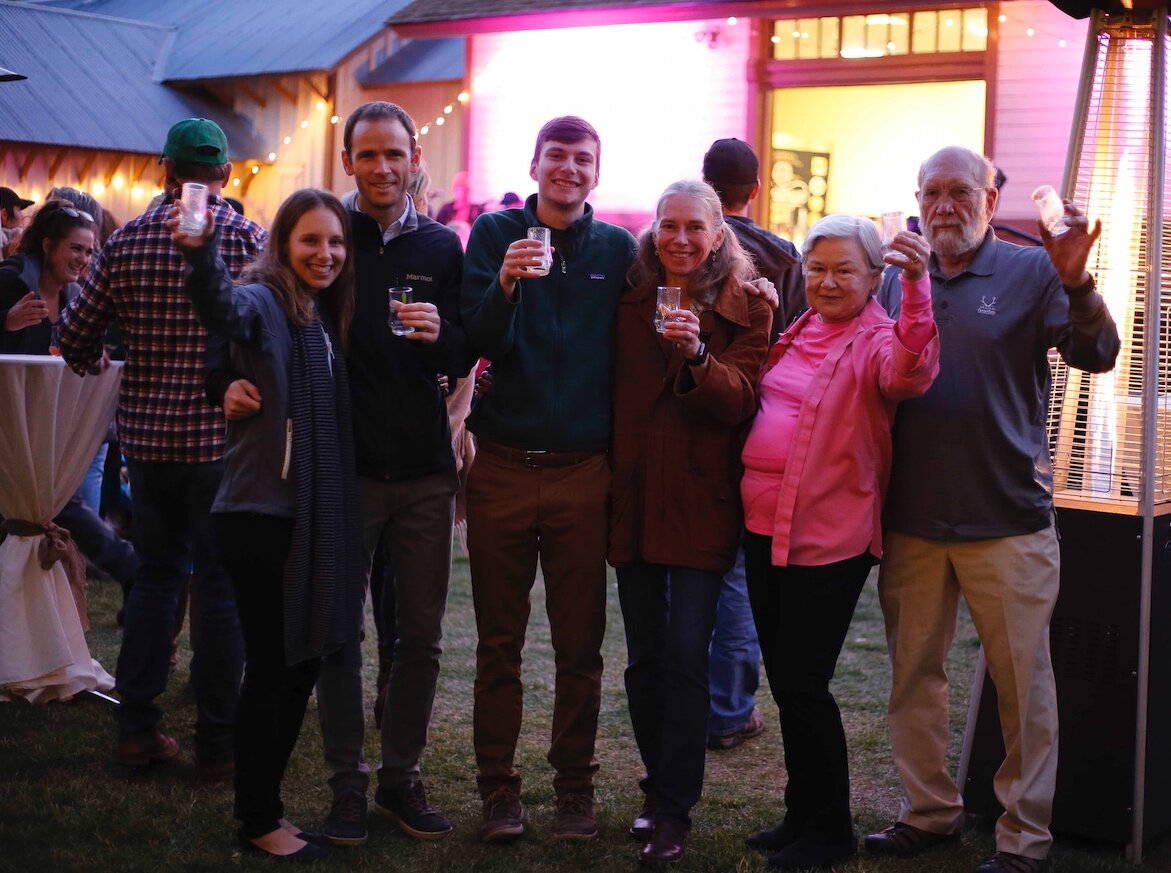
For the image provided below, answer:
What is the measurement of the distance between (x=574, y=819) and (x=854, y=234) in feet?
6.25

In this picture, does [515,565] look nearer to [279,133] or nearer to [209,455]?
[209,455]

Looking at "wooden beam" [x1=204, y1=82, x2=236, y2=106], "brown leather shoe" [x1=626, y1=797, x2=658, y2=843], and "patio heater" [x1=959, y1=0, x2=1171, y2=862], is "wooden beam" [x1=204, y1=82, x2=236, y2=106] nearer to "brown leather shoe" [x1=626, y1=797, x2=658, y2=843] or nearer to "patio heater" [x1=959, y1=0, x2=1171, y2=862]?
"patio heater" [x1=959, y1=0, x2=1171, y2=862]

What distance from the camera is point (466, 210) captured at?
12.0 meters

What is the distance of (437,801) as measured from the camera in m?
4.45

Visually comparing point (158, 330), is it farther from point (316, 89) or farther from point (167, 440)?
point (316, 89)

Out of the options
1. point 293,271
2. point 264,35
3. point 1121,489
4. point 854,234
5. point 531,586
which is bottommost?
point 531,586

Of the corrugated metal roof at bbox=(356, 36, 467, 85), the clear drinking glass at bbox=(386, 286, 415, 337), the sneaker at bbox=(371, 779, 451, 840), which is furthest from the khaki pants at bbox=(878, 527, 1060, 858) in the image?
the corrugated metal roof at bbox=(356, 36, 467, 85)

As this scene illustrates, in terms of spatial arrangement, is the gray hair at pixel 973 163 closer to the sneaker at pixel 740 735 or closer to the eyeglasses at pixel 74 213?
the sneaker at pixel 740 735

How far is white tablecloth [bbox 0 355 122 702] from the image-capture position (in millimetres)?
5188

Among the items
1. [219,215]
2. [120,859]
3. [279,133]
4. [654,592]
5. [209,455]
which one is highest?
[279,133]

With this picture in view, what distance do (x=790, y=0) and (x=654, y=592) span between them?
853cm

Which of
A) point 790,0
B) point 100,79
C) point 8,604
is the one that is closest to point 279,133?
point 100,79

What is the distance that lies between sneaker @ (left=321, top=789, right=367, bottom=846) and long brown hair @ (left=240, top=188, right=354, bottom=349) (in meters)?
1.35

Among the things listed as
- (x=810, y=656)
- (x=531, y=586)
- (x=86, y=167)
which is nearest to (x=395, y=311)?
(x=531, y=586)
